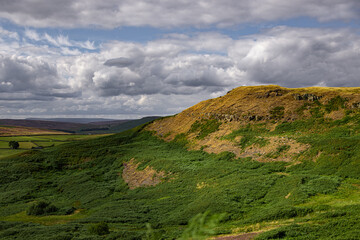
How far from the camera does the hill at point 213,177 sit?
21.2m

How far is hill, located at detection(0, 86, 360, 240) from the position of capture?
2120cm

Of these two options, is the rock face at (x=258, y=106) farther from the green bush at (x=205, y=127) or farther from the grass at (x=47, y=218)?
the grass at (x=47, y=218)

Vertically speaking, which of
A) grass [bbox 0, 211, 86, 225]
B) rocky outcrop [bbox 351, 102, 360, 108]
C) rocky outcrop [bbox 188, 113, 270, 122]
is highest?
rocky outcrop [bbox 351, 102, 360, 108]

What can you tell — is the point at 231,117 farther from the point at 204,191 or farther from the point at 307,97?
the point at 204,191

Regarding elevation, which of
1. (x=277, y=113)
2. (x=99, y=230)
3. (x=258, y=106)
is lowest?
(x=99, y=230)

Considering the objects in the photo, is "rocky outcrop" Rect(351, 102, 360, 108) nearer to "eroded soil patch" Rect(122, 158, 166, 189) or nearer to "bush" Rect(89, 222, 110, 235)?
"eroded soil patch" Rect(122, 158, 166, 189)

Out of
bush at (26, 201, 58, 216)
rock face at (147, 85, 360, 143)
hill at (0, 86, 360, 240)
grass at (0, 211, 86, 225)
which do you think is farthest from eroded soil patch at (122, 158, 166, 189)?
rock face at (147, 85, 360, 143)

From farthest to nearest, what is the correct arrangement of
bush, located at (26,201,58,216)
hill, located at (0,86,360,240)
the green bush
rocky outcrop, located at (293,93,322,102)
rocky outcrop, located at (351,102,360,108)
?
the green bush, rocky outcrop, located at (293,93,322,102), rocky outcrop, located at (351,102,360,108), bush, located at (26,201,58,216), hill, located at (0,86,360,240)

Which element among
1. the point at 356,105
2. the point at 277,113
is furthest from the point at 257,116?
the point at 356,105

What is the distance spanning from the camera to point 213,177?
38.4 m

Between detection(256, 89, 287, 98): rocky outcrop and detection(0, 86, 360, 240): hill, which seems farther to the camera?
detection(256, 89, 287, 98): rocky outcrop

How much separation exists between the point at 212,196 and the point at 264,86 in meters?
52.6

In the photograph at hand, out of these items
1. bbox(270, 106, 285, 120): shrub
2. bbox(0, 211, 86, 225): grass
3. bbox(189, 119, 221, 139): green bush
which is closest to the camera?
bbox(0, 211, 86, 225): grass

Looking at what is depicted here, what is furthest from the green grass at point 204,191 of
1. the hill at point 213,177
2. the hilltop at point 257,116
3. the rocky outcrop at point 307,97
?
the rocky outcrop at point 307,97
